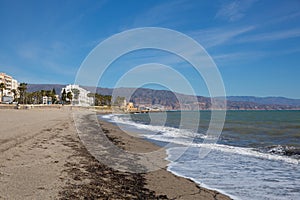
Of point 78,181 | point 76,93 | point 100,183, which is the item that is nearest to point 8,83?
point 76,93

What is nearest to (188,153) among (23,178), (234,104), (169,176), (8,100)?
(169,176)

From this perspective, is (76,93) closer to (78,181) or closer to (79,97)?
(79,97)

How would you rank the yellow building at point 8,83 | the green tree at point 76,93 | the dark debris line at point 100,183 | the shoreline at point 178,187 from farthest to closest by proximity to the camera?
1. the green tree at point 76,93
2. the yellow building at point 8,83
3. the shoreline at point 178,187
4. the dark debris line at point 100,183

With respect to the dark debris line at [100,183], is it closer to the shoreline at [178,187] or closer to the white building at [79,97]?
the shoreline at [178,187]

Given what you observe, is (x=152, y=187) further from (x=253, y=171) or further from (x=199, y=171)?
(x=253, y=171)

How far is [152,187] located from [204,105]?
114 m

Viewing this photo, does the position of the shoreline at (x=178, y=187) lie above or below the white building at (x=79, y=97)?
below

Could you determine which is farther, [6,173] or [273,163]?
[273,163]

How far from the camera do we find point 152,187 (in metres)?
6.23

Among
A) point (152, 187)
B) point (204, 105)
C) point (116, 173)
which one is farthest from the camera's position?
point (204, 105)

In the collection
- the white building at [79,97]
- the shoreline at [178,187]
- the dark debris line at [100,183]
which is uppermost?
the white building at [79,97]

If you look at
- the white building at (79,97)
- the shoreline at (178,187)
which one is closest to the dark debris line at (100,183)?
the shoreline at (178,187)

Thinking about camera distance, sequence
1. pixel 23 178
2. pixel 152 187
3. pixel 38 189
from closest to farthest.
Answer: pixel 38 189, pixel 23 178, pixel 152 187

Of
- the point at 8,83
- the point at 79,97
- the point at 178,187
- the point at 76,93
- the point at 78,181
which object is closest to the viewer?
the point at 78,181
